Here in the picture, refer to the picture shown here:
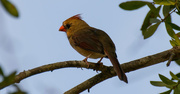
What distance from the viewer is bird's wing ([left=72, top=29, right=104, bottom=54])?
3.49 metres

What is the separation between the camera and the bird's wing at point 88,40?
137 inches

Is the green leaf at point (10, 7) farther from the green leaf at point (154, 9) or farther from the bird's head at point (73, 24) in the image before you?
the bird's head at point (73, 24)

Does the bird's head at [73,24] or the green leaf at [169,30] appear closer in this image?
the green leaf at [169,30]

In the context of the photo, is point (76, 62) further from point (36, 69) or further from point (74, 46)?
point (74, 46)

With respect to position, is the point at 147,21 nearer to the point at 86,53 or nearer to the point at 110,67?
the point at 110,67

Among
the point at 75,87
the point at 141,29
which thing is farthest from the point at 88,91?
the point at 141,29

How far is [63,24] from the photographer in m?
4.64

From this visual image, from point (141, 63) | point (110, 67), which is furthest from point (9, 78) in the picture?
point (110, 67)

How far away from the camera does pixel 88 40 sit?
371 cm

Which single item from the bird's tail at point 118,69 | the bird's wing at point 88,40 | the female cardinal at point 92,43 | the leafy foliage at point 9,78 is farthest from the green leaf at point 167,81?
the leafy foliage at point 9,78

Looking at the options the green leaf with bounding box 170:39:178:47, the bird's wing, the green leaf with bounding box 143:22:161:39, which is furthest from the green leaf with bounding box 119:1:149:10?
the bird's wing

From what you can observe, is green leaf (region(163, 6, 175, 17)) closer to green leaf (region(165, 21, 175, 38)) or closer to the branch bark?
green leaf (region(165, 21, 175, 38))

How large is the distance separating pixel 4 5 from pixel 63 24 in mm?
3913

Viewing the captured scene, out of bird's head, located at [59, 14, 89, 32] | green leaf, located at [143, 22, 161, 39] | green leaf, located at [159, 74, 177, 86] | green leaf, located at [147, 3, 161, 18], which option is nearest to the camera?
green leaf, located at [159, 74, 177, 86]
